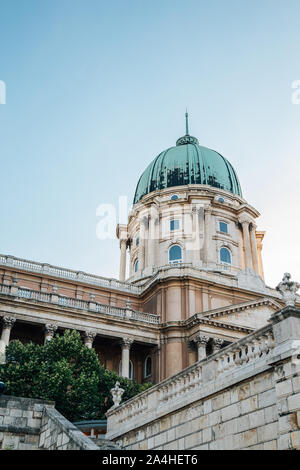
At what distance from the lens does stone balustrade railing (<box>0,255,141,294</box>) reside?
45.8 meters

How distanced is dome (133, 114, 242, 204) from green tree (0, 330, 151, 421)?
111 feet

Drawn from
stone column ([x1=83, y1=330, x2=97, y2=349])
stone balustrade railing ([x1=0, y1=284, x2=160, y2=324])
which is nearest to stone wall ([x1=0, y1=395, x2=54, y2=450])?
stone balustrade railing ([x1=0, y1=284, x2=160, y2=324])

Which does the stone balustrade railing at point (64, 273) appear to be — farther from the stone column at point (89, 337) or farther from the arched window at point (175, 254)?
the arched window at point (175, 254)

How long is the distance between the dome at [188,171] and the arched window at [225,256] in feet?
27.3

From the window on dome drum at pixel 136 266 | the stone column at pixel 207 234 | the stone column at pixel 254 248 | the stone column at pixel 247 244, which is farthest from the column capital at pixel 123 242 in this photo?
the stone column at pixel 254 248

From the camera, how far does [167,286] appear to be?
4691 cm

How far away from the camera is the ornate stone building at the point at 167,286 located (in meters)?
41.8

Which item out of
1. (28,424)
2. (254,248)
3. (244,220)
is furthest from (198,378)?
(244,220)

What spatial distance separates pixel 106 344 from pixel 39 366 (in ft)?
52.7

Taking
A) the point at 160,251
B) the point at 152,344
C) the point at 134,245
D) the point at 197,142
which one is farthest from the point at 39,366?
the point at 197,142

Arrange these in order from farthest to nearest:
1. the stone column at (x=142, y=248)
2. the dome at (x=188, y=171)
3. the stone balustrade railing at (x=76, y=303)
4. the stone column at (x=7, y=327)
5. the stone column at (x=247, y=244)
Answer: the dome at (x=188, y=171) → the stone column at (x=247, y=244) → the stone column at (x=142, y=248) → the stone balustrade railing at (x=76, y=303) → the stone column at (x=7, y=327)

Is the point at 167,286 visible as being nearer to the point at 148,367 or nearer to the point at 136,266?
the point at 148,367

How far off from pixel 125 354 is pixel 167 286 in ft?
24.9
